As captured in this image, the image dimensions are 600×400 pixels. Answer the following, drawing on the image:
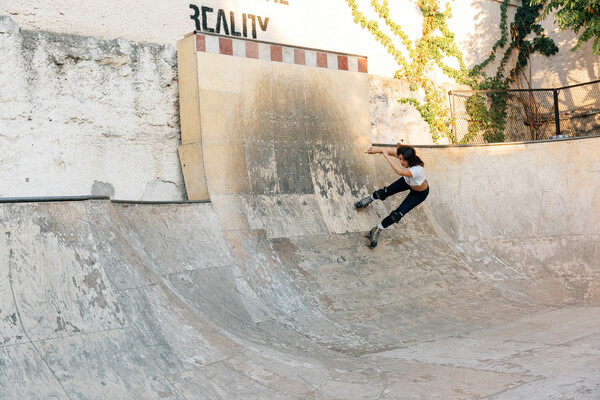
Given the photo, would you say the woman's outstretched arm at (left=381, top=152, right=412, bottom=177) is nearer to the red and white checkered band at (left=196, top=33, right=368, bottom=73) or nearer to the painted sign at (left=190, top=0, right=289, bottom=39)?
the red and white checkered band at (left=196, top=33, right=368, bottom=73)

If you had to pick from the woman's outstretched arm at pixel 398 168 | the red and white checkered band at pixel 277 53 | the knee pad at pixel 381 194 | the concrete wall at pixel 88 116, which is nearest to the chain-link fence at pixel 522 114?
the red and white checkered band at pixel 277 53

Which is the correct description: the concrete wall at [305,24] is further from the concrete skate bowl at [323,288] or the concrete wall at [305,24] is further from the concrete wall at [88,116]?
the concrete skate bowl at [323,288]

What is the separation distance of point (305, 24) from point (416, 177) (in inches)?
140

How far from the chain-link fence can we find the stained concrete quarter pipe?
2134 millimetres

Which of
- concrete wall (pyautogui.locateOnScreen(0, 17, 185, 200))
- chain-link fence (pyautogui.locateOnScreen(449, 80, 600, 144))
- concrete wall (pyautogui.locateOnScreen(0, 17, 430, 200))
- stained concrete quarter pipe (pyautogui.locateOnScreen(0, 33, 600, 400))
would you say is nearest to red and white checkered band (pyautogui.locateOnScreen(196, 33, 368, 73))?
stained concrete quarter pipe (pyautogui.locateOnScreen(0, 33, 600, 400))

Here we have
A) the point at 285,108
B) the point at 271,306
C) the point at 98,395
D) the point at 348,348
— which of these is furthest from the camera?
the point at 285,108

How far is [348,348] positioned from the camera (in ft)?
16.5

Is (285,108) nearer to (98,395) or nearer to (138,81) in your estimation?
(138,81)

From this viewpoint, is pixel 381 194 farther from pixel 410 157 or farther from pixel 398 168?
pixel 398 168


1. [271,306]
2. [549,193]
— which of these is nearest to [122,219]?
[271,306]

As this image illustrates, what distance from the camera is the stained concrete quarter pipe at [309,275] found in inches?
143

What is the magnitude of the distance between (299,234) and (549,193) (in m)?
4.32

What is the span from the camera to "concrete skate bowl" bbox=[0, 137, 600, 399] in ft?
11.8

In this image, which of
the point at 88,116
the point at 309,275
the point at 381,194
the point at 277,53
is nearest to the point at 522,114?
the point at 381,194
